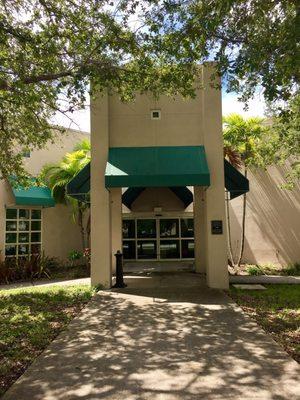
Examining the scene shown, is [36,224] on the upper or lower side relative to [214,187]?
lower

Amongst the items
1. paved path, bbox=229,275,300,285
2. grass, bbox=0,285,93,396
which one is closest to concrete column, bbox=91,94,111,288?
grass, bbox=0,285,93,396

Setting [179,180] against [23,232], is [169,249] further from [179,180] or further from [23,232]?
[179,180]

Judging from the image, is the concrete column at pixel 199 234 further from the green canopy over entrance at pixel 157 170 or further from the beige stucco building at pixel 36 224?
the beige stucco building at pixel 36 224

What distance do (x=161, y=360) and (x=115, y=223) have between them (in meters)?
11.0

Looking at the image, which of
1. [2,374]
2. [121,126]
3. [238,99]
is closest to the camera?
[2,374]

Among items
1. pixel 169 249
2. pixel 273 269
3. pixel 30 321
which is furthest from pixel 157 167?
pixel 169 249

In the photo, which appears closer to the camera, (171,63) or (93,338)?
(93,338)

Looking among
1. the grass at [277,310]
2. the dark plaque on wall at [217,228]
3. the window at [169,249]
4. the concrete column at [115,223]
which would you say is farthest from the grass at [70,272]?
the grass at [277,310]

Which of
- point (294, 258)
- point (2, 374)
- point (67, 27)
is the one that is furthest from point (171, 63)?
point (294, 258)

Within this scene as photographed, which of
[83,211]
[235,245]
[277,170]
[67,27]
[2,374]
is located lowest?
[2,374]

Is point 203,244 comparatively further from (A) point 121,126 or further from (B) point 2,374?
(B) point 2,374

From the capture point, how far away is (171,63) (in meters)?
9.96

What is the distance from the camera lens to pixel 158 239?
22422 mm

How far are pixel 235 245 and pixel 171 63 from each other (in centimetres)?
1118
